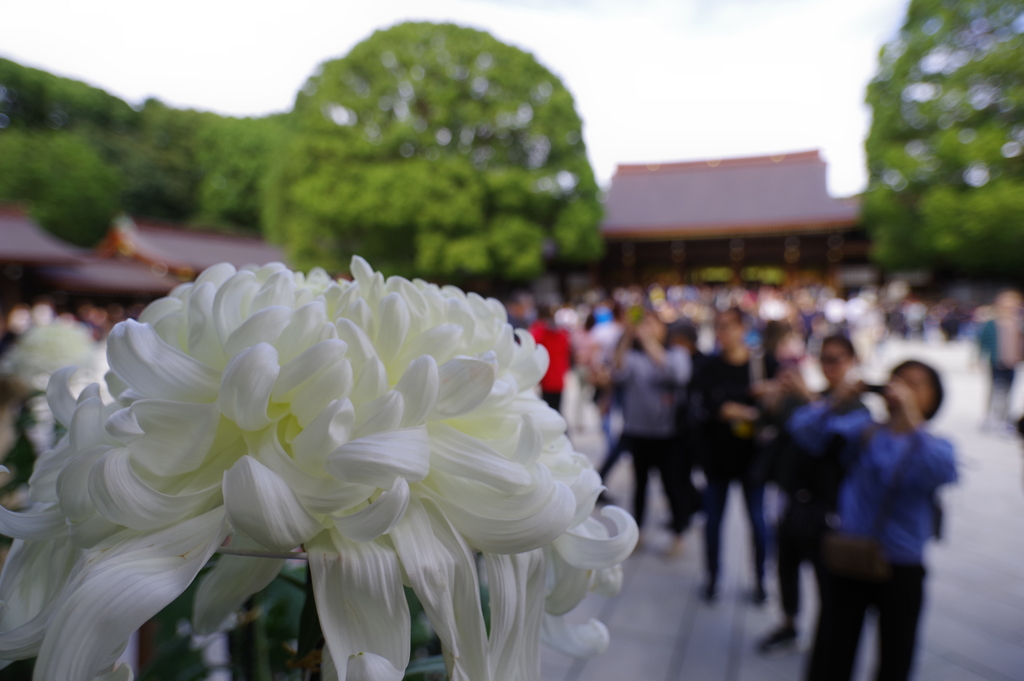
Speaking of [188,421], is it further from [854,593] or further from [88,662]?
[854,593]

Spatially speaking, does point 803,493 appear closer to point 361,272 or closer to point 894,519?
point 894,519

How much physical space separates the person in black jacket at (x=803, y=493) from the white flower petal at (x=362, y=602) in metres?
2.20

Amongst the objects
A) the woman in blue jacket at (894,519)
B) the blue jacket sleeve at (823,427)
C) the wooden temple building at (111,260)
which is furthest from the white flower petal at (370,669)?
the wooden temple building at (111,260)

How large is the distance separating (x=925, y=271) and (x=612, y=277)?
33.1 ft

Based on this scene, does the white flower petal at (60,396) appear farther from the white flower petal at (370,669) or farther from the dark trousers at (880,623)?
the dark trousers at (880,623)

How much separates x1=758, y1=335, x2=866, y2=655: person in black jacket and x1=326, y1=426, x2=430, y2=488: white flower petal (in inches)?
86.6

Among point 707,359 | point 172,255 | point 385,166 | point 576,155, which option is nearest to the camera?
point 707,359

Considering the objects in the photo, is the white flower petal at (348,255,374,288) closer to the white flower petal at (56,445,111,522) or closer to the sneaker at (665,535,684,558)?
the white flower petal at (56,445,111,522)

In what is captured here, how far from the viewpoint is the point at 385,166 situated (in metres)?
13.1

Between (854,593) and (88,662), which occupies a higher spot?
(88,662)

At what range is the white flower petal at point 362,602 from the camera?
323 mm

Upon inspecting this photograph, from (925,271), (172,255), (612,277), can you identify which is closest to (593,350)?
(612,277)

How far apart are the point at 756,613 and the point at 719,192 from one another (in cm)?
2311

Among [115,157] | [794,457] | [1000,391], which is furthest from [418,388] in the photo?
[115,157]
